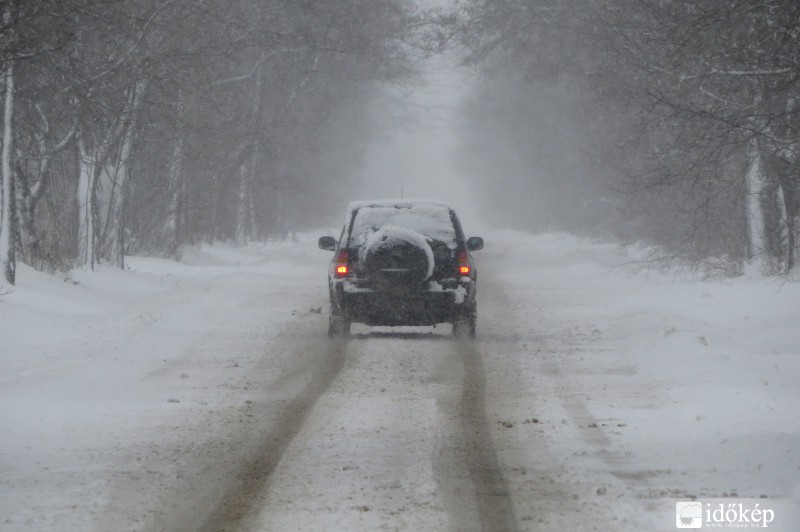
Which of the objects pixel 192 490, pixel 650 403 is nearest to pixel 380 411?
pixel 650 403

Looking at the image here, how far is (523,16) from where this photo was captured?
33.2 m

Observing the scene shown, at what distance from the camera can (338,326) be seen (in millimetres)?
16344

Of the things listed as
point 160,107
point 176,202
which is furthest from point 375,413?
point 176,202

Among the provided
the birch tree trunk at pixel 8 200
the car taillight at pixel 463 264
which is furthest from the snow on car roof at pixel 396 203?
the birch tree trunk at pixel 8 200

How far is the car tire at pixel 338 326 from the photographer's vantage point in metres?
16.2

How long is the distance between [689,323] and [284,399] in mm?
7725

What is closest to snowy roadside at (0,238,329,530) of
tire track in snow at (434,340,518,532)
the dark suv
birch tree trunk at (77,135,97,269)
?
birch tree trunk at (77,135,97,269)

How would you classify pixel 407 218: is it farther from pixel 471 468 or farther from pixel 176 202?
pixel 176 202

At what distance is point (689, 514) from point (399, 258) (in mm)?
8942

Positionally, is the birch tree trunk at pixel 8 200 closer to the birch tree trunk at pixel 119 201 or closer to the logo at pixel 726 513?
the birch tree trunk at pixel 119 201

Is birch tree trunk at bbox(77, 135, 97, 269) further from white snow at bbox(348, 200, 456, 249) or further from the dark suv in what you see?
the dark suv

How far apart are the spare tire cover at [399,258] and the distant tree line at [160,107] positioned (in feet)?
14.7

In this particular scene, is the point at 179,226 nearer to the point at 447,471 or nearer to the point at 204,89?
the point at 204,89

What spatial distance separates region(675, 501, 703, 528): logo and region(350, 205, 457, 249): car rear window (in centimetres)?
907
